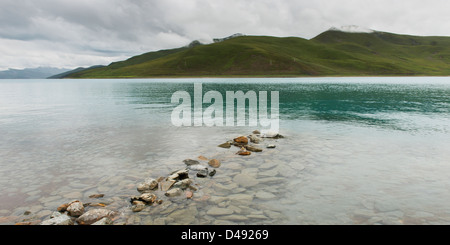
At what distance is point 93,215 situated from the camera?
10.8 meters

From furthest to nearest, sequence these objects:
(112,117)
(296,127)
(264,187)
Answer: (112,117) < (296,127) < (264,187)

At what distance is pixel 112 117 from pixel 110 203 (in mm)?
29487

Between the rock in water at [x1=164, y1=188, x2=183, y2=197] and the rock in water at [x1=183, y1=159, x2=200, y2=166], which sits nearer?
the rock in water at [x1=164, y1=188, x2=183, y2=197]

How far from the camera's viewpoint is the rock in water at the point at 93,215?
10547mm

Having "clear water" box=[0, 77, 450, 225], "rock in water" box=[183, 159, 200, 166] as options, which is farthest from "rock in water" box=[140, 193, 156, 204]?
"rock in water" box=[183, 159, 200, 166]

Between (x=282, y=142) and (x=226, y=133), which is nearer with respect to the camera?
(x=282, y=142)

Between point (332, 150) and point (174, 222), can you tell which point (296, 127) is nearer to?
point (332, 150)

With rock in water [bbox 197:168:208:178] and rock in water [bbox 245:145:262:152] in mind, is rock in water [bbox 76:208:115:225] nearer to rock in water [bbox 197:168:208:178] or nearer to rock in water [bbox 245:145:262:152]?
rock in water [bbox 197:168:208:178]

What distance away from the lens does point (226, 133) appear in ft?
93.7

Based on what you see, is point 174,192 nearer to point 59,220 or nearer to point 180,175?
point 180,175

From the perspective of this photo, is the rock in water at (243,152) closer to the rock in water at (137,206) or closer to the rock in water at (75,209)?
the rock in water at (137,206)

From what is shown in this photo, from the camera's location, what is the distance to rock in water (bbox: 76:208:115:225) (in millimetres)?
10547

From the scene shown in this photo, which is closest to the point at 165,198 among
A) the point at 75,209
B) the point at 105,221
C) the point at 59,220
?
the point at 105,221
